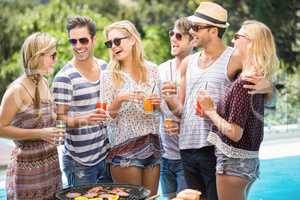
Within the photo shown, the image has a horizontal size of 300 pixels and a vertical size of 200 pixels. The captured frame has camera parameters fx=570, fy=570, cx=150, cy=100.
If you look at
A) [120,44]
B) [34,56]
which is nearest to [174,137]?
[120,44]

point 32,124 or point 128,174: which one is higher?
point 32,124

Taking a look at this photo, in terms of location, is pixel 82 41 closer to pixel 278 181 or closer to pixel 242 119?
pixel 242 119

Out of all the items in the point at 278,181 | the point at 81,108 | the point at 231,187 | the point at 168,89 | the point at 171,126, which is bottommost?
the point at 278,181

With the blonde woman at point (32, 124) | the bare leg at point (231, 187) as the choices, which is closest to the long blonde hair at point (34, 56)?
the blonde woman at point (32, 124)

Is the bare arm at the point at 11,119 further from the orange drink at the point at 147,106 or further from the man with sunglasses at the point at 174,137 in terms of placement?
the man with sunglasses at the point at 174,137

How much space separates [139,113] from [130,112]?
5 centimetres

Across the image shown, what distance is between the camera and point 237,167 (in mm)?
2994

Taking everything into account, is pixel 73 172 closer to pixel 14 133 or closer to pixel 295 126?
pixel 14 133

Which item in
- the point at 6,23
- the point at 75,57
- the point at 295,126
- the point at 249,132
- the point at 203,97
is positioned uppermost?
the point at 6,23

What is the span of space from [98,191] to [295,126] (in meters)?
4.72

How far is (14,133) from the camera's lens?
119 inches

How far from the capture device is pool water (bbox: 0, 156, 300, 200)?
205 inches

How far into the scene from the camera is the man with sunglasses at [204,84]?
3.19m

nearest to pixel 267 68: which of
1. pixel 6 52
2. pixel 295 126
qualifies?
pixel 295 126
